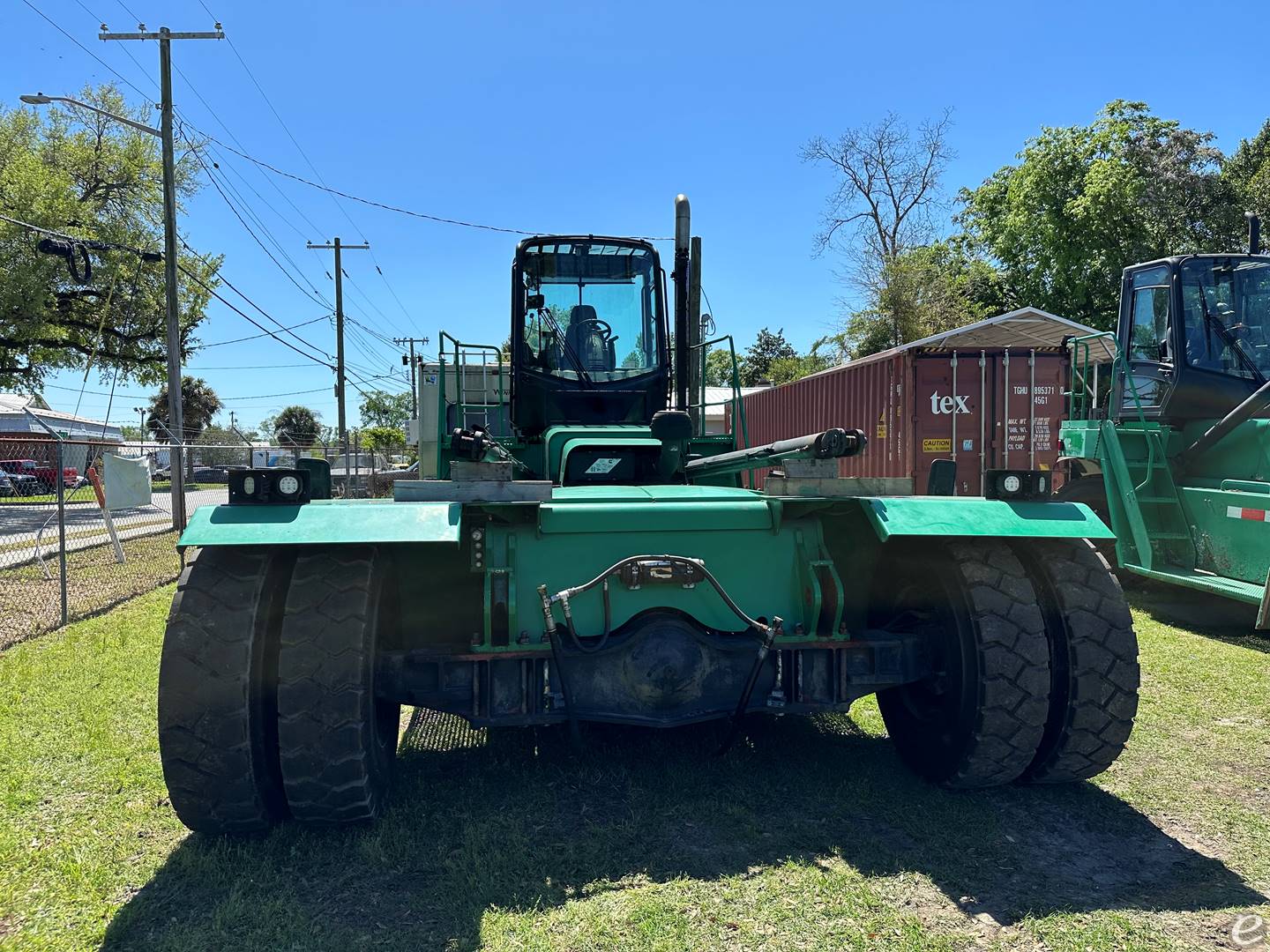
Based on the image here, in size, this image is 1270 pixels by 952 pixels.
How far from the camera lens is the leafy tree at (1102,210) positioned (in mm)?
27375

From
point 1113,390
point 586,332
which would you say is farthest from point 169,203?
point 1113,390

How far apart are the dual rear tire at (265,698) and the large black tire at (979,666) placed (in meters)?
2.40

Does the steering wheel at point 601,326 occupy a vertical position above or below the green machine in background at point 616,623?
above

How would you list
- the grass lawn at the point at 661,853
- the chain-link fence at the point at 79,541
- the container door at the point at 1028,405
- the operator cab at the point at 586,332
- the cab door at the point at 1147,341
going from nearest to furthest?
the grass lawn at the point at 661,853
the operator cab at the point at 586,332
the cab door at the point at 1147,341
the chain-link fence at the point at 79,541
the container door at the point at 1028,405

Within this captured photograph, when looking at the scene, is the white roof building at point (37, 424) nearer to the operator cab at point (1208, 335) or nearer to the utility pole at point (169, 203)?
the utility pole at point (169, 203)

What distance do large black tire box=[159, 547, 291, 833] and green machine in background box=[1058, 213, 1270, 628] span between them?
22.7 ft

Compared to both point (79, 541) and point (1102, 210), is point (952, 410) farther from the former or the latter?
point (1102, 210)

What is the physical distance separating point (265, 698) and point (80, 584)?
27.0ft

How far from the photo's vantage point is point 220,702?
3.16 metres

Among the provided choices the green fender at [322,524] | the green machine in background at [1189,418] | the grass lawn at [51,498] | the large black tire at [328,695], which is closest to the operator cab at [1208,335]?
the green machine in background at [1189,418]

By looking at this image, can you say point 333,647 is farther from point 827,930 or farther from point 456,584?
point 827,930

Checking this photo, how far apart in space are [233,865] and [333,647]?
0.87 meters

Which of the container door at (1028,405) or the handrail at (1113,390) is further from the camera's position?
the container door at (1028,405)

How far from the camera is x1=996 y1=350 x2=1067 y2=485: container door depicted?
12.2 meters
